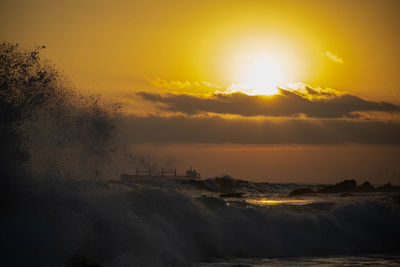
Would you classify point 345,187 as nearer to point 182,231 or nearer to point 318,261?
point 318,261

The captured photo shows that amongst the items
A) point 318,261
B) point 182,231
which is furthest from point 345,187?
point 182,231

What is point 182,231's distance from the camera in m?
13.1

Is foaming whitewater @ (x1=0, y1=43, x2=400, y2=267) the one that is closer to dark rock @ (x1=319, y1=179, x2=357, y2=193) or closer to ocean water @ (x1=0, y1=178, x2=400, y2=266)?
ocean water @ (x1=0, y1=178, x2=400, y2=266)

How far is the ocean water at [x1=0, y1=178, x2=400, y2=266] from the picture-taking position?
32.0 ft

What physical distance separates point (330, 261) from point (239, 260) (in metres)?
2.32

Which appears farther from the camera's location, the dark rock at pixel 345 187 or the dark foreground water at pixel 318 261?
the dark rock at pixel 345 187

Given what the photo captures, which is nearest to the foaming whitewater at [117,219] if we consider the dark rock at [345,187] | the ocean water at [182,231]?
the ocean water at [182,231]

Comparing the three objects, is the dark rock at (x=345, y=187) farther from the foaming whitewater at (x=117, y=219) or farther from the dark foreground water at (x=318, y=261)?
the dark foreground water at (x=318, y=261)

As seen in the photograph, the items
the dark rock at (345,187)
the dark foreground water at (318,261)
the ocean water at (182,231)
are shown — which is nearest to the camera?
the ocean water at (182,231)

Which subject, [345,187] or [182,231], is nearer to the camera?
[182,231]

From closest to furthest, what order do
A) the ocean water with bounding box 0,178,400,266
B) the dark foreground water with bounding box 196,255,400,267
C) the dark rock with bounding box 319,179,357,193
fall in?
the ocean water with bounding box 0,178,400,266 → the dark foreground water with bounding box 196,255,400,267 → the dark rock with bounding box 319,179,357,193

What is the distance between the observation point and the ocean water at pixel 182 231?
977 cm

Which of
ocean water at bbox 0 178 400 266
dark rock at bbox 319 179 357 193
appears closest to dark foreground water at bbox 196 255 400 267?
ocean water at bbox 0 178 400 266

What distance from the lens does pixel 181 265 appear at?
10578 mm
